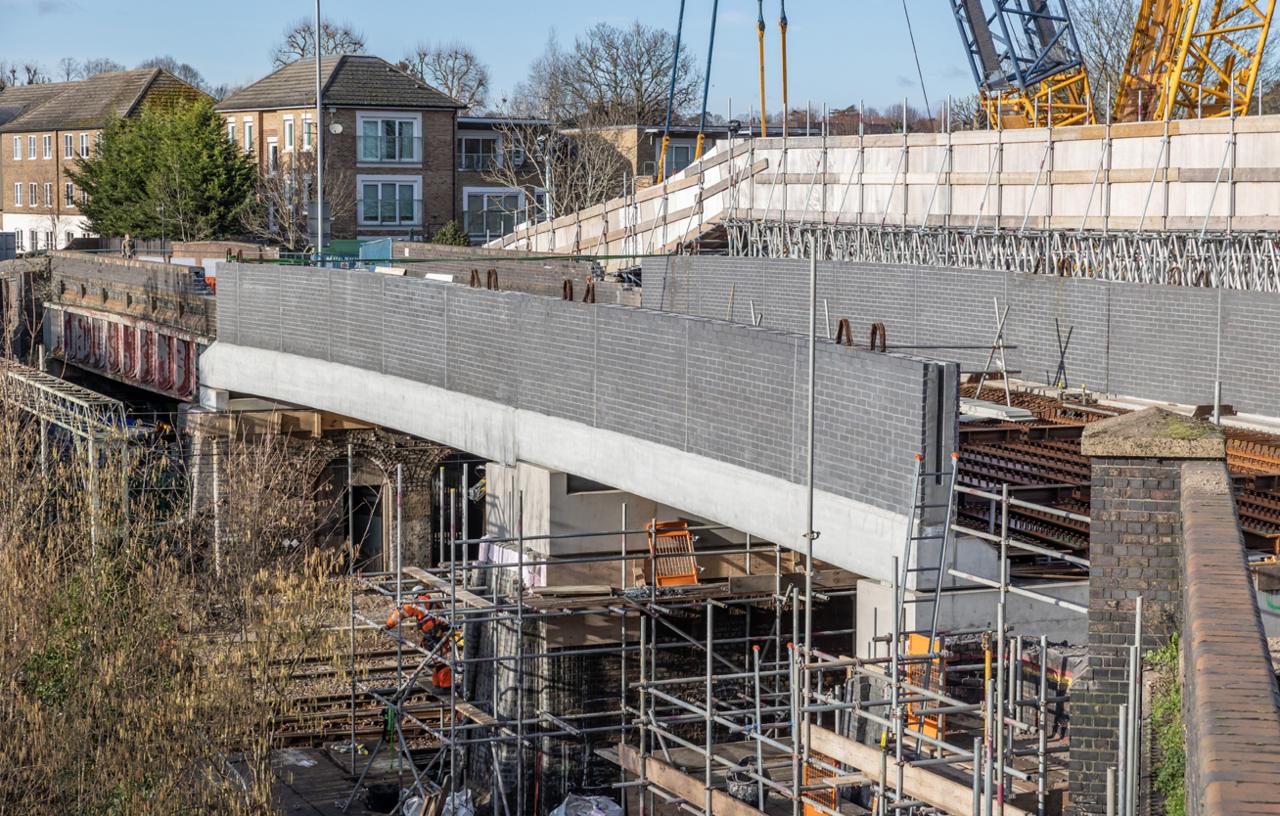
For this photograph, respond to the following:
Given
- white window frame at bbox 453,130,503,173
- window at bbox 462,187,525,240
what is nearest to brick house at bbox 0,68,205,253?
white window frame at bbox 453,130,503,173

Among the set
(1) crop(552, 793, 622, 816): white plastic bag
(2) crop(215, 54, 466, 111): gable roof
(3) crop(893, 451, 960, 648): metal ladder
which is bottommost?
(1) crop(552, 793, 622, 816): white plastic bag

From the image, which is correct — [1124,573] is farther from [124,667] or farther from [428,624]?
[428,624]

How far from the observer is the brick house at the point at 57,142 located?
83.0m

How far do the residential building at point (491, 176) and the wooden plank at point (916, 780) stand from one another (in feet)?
188

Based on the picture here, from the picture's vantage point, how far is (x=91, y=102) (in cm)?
8588

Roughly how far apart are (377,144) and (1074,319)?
163 ft

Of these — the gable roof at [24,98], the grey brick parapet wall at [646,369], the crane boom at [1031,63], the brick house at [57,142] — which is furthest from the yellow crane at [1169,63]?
the gable roof at [24,98]

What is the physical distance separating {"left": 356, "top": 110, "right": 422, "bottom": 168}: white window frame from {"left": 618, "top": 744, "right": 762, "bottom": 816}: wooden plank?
180 ft

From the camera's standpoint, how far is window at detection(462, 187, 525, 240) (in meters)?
71.3

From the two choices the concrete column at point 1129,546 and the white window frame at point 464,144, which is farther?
the white window frame at point 464,144

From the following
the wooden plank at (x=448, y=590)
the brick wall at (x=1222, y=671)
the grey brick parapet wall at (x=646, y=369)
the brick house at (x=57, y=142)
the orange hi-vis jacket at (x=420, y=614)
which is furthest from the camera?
the brick house at (x=57, y=142)

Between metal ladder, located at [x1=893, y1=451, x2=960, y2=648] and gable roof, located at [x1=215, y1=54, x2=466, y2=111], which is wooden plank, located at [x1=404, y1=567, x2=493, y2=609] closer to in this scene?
metal ladder, located at [x1=893, y1=451, x2=960, y2=648]

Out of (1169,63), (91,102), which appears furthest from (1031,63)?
(91,102)

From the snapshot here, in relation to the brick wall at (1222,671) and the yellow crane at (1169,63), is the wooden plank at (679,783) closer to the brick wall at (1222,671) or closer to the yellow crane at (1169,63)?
the brick wall at (1222,671)
